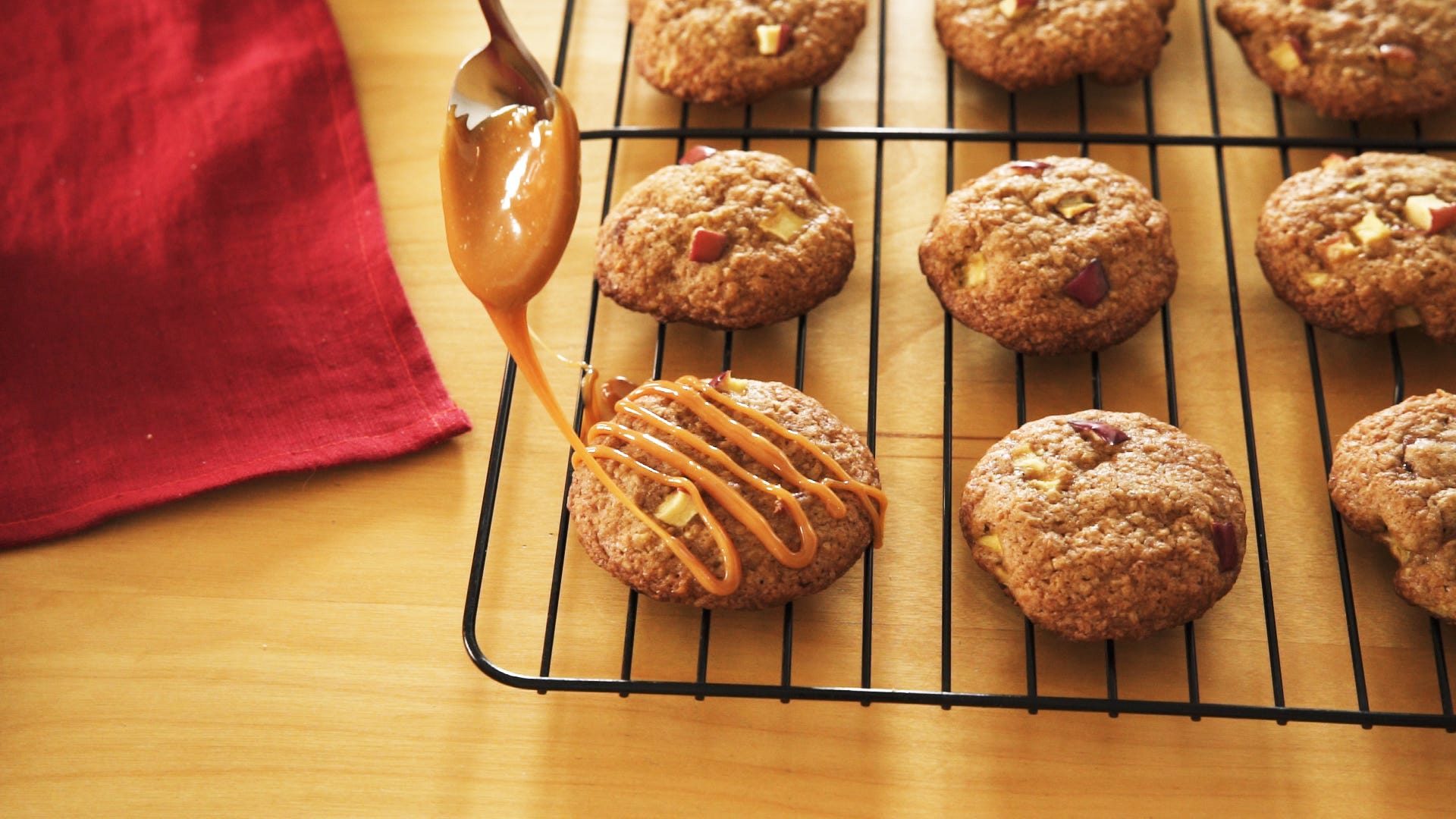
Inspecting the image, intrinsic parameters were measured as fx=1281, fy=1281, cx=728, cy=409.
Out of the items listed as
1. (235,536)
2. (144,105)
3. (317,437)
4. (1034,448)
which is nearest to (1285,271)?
→ (1034,448)

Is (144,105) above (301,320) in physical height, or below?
above

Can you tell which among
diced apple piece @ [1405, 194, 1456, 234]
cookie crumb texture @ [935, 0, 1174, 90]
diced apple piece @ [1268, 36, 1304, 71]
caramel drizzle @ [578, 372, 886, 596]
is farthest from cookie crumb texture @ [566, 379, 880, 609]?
diced apple piece @ [1268, 36, 1304, 71]

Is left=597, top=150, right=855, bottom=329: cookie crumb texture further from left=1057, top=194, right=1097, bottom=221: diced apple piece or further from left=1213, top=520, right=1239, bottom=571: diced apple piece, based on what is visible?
left=1213, top=520, right=1239, bottom=571: diced apple piece

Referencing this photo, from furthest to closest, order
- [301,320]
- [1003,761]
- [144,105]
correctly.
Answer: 1. [144,105]
2. [301,320]
3. [1003,761]

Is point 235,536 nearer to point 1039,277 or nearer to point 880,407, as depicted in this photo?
point 880,407

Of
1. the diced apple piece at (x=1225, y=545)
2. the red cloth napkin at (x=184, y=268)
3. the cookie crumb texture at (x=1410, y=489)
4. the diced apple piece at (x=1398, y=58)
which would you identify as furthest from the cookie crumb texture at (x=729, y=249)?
the diced apple piece at (x=1398, y=58)

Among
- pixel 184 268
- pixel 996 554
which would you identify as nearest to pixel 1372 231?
pixel 996 554
